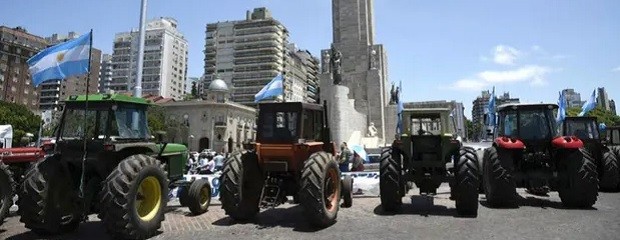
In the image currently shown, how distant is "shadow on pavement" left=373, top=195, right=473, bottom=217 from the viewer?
7786 mm

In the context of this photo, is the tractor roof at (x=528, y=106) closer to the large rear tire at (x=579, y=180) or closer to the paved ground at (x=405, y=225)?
the large rear tire at (x=579, y=180)

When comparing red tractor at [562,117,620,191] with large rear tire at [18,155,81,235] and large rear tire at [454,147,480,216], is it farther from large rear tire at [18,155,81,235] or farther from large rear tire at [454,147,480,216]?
large rear tire at [18,155,81,235]

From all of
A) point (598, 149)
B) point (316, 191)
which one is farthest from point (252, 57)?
point (316, 191)

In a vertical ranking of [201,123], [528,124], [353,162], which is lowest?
[353,162]

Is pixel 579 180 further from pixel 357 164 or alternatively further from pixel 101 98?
pixel 101 98

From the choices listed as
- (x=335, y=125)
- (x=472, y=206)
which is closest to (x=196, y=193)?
(x=472, y=206)

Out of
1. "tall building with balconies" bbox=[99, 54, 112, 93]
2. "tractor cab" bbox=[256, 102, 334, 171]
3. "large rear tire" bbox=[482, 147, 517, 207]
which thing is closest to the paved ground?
"large rear tire" bbox=[482, 147, 517, 207]

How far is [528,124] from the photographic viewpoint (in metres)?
9.24

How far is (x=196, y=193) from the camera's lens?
8.02 metres

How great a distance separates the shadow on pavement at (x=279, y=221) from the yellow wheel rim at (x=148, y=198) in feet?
4.31

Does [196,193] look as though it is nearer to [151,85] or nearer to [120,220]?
[120,220]

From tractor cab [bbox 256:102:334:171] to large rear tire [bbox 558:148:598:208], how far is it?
5.61 m

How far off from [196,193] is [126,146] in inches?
92.8

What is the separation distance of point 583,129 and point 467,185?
939 centimetres
